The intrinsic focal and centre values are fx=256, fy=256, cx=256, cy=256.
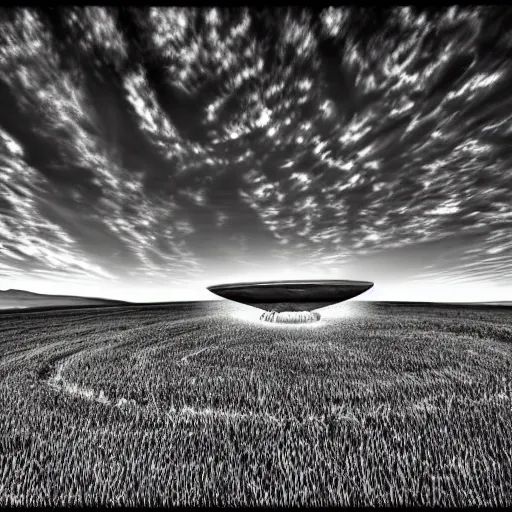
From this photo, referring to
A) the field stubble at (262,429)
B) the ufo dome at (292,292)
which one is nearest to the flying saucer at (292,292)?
the ufo dome at (292,292)

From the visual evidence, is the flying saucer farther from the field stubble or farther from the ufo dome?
the field stubble

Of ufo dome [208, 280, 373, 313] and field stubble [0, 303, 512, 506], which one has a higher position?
ufo dome [208, 280, 373, 313]

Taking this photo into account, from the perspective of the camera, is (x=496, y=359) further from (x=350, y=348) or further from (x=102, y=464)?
(x=102, y=464)

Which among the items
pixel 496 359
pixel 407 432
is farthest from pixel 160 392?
pixel 496 359

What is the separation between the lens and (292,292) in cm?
419

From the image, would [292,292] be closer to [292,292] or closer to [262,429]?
[292,292]

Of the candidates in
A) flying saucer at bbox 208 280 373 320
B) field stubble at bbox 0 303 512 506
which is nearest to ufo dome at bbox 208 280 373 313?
flying saucer at bbox 208 280 373 320

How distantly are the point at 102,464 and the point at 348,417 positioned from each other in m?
1.33

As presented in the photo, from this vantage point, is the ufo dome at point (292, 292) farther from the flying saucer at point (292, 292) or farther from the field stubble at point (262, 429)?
the field stubble at point (262, 429)

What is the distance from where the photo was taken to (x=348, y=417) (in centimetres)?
155

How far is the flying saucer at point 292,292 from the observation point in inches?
159

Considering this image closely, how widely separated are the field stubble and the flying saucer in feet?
4.38

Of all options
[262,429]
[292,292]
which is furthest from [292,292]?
[262,429]

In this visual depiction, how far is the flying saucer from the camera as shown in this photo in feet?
13.3
